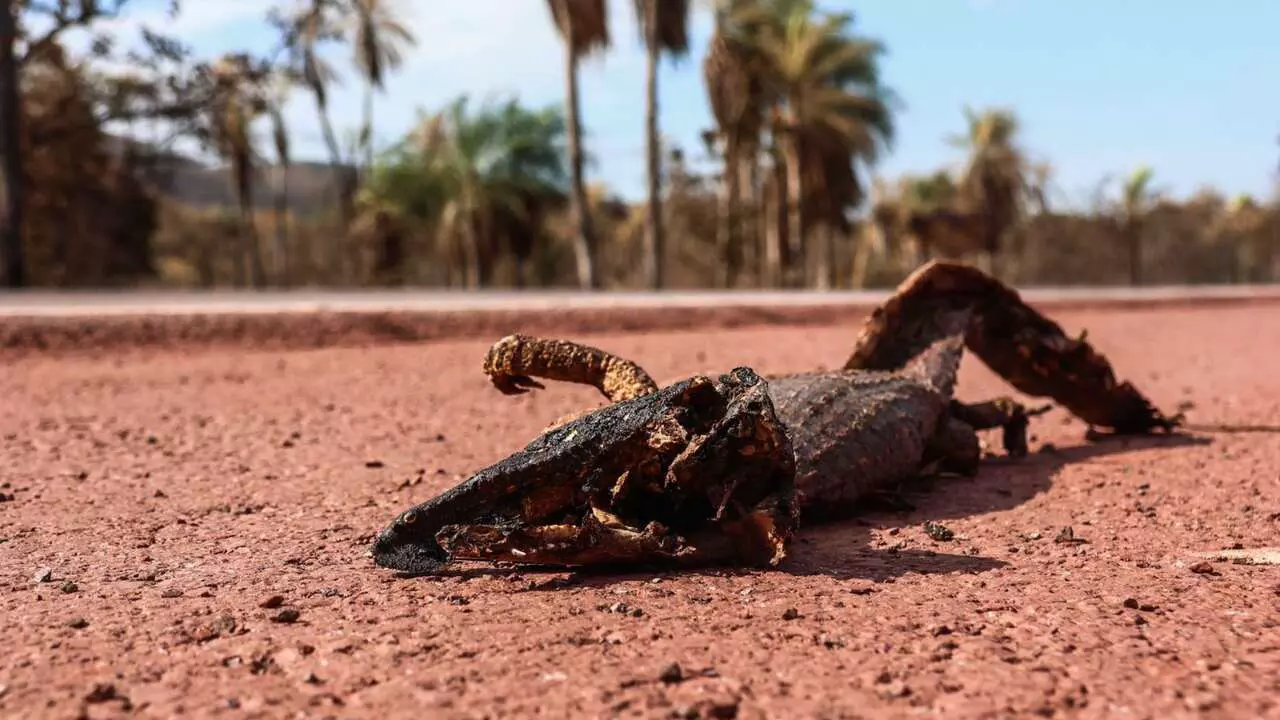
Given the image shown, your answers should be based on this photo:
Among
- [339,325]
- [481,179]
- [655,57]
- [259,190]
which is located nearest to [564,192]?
[481,179]

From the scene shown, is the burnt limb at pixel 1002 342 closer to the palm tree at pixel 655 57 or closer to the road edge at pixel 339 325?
the road edge at pixel 339 325

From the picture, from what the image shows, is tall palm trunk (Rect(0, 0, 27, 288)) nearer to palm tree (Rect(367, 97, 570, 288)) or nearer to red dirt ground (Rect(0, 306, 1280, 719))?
red dirt ground (Rect(0, 306, 1280, 719))

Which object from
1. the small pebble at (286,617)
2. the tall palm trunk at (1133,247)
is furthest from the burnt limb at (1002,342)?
the tall palm trunk at (1133,247)

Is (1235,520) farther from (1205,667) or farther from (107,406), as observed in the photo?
(107,406)

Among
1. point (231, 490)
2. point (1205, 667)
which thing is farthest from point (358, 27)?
point (1205, 667)

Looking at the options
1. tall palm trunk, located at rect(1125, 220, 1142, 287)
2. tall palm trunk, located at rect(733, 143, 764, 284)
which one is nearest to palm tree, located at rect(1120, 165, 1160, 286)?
tall palm trunk, located at rect(1125, 220, 1142, 287)
